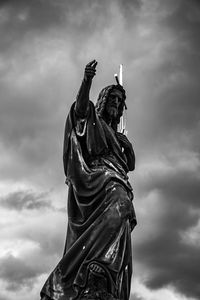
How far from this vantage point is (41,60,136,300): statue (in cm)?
1355

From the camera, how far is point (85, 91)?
14727 mm

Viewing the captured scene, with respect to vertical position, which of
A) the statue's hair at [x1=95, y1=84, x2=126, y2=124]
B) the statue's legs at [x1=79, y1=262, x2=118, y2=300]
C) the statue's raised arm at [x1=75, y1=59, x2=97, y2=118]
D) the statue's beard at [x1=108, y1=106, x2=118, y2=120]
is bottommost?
the statue's legs at [x1=79, y1=262, x2=118, y2=300]

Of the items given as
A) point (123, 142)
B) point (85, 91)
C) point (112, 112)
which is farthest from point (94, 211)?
point (112, 112)

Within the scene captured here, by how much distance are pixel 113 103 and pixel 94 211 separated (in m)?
2.91

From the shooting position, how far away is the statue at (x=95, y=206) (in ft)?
44.5

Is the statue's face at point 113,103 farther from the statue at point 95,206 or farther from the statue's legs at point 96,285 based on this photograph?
the statue's legs at point 96,285

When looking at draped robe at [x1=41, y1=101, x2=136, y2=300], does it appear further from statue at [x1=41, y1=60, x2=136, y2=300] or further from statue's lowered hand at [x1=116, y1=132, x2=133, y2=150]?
statue's lowered hand at [x1=116, y1=132, x2=133, y2=150]

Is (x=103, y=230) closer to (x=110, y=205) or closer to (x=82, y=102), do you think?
(x=110, y=205)

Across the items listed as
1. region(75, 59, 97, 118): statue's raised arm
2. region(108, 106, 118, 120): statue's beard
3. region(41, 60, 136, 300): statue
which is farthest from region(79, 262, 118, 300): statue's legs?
region(108, 106, 118, 120): statue's beard

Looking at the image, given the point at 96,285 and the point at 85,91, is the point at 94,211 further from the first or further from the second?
the point at 85,91

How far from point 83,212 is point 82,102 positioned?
2313 millimetres

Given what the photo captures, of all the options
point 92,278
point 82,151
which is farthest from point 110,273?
point 82,151

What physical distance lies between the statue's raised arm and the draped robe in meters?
0.18

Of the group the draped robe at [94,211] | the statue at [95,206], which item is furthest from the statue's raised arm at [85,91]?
the draped robe at [94,211]
